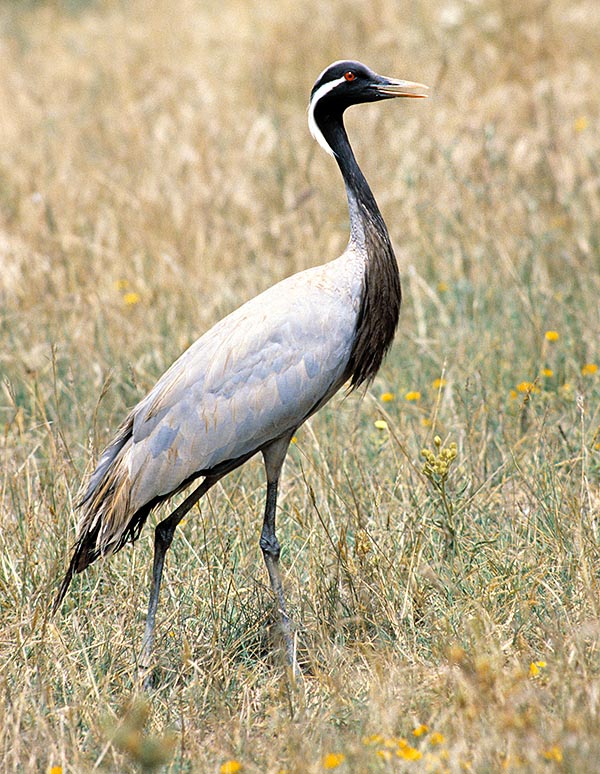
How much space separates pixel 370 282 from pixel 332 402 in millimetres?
1712

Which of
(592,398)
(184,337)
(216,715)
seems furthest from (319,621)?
(184,337)

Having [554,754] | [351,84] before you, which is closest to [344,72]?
[351,84]

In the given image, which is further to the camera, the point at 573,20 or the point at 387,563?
the point at 573,20

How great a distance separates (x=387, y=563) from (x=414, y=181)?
4.24 m

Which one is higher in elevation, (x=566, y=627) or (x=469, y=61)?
(x=469, y=61)

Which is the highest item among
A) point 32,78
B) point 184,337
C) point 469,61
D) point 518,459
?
point 32,78

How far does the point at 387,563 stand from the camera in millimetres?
4047

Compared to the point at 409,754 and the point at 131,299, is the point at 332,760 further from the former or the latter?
the point at 131,299

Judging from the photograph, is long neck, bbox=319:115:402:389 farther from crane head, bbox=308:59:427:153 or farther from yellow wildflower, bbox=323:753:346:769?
yellow wildflower, bbox=323:753:346:769

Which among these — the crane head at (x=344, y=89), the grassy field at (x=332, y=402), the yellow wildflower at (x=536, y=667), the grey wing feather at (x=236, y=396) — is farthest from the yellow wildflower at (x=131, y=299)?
the yellow wildflower at (x=536, y=667)

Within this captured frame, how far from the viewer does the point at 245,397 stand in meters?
3.93

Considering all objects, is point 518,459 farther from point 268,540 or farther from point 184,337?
point 184,337

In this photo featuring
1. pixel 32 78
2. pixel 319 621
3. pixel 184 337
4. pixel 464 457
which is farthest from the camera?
pixel 32 78

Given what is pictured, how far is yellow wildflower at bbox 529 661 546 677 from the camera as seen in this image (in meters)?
3.29
